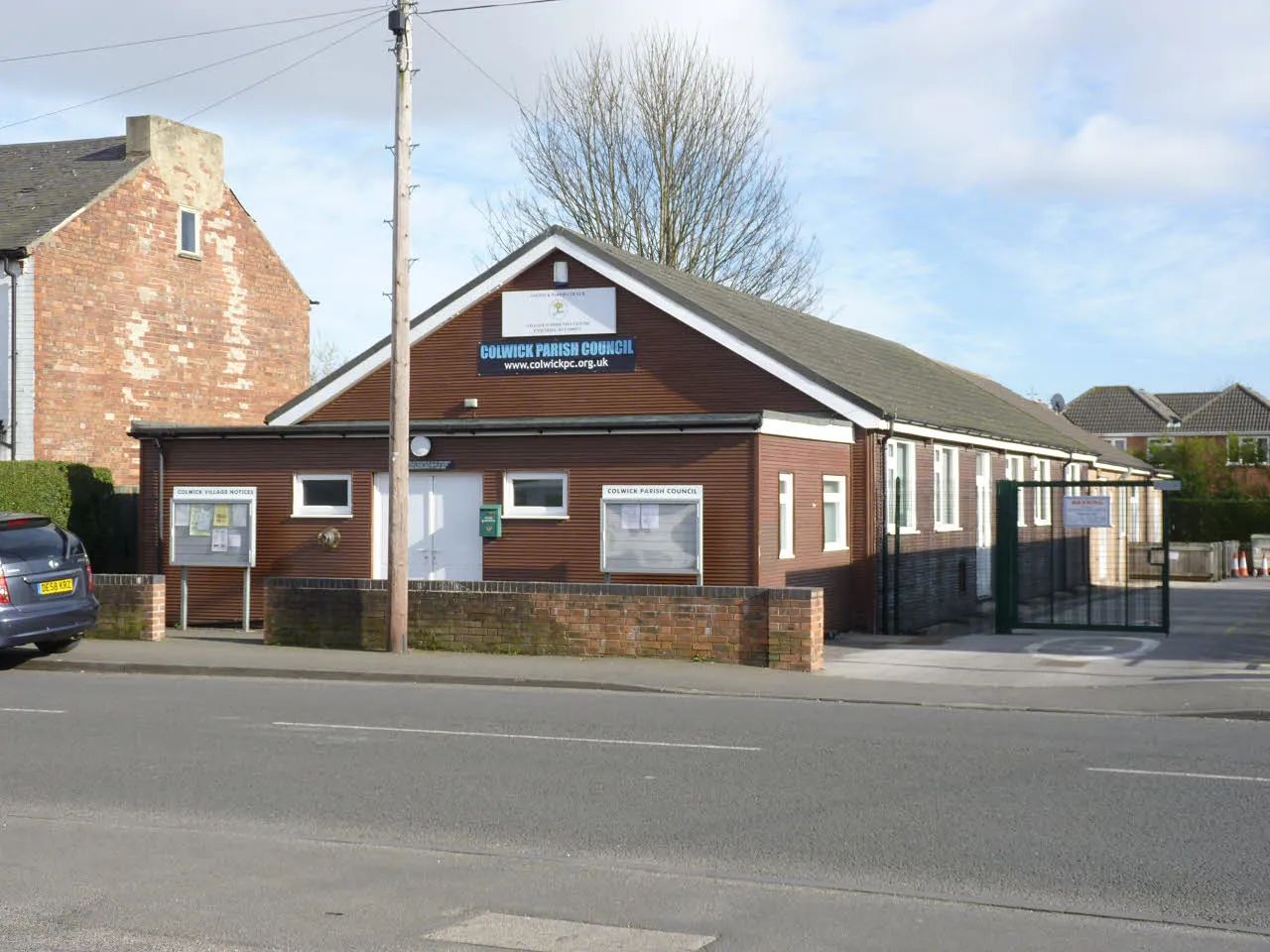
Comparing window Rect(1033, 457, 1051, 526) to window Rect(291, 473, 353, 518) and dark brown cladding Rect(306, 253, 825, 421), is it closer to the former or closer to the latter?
dark brown cladding Rect(306, 253, 825, 421)

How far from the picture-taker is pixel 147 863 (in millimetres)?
7633

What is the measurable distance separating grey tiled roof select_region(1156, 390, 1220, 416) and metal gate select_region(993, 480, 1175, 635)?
2728 inches

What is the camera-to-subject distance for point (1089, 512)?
69.9 ft

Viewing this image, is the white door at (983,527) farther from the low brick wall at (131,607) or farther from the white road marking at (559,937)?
the white road marking at (559,937)

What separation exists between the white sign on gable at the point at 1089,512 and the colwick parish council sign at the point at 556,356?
293 inches

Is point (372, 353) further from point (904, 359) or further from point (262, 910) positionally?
point (262, 910)

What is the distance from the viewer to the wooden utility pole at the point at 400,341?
60.3 feet

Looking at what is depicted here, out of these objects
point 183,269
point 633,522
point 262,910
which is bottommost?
point 262,910

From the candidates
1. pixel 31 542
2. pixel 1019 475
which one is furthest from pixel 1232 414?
pixel 31 542

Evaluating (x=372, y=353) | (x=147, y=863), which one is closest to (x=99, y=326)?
(x=372, y=353)

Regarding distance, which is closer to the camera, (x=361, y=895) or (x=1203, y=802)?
(x=361, y=895)

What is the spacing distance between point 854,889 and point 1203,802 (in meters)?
3.19

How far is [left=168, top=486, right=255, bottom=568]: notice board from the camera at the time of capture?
2173cm

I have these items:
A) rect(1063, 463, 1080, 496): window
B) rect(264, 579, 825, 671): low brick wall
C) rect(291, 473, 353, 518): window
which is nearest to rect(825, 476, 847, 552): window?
rect(264, 579, 825, 671): low brick wall
